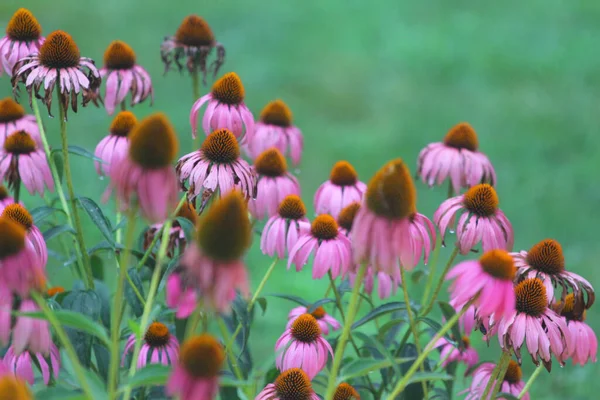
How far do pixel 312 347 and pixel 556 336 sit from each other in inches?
13.1

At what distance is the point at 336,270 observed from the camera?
4.16 ft

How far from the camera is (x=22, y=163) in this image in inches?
54.3

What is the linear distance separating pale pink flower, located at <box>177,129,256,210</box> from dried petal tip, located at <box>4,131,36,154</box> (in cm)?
35

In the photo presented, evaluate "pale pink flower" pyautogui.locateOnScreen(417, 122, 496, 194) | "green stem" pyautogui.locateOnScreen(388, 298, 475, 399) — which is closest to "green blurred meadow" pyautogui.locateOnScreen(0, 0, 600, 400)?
"pale pink flower" pyautogui.locateOnScreen(417, 122, 496, 194)

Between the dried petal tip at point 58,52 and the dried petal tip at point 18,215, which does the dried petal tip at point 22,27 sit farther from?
the dried petal tip at point 18,215

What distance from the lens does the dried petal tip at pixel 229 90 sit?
136 centimetres

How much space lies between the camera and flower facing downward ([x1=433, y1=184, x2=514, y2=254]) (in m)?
1.21

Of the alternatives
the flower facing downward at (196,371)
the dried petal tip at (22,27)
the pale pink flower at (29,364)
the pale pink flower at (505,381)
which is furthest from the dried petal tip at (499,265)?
the dried petal tip at (22,27)

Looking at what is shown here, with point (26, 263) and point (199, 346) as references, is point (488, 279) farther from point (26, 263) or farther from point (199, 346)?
point (26, 263)

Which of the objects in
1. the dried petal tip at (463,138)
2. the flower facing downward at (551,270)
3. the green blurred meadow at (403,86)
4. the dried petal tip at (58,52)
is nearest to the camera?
the flower facing downward at (551,270)

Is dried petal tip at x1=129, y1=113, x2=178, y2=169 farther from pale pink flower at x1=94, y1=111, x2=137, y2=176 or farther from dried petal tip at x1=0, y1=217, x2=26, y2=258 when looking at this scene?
pale pink flower at x1=94, y1=111, x2=137, y2=176

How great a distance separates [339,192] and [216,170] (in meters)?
0.43

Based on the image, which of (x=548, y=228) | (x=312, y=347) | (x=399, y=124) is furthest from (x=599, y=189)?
(x=312, y=347)

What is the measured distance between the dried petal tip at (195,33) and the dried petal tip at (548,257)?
868 millimetres
